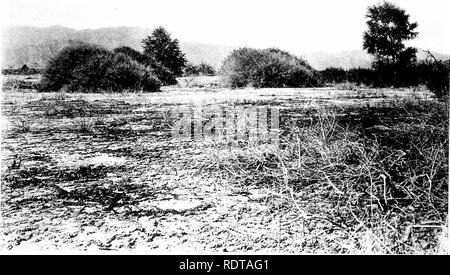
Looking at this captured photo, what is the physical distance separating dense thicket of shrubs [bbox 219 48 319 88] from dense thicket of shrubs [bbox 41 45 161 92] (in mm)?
1270

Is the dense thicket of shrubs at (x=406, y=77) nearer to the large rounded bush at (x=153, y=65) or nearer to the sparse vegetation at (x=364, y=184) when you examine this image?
the sparse vegetation at (x=364, y=184)

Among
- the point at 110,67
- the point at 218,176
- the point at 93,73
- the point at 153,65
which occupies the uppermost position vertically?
the point at 153,65

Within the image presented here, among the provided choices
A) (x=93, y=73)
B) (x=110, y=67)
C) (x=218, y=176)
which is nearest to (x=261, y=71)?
(x=110, y=67)

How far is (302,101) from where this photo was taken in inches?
175

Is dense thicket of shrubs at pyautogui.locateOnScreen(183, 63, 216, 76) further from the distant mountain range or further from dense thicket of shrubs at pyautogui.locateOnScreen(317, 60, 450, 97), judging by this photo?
dense thicket of shrubs at pyautogui.locateOnScreen(317, 60, 450, 97)

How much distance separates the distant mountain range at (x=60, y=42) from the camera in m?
2.58

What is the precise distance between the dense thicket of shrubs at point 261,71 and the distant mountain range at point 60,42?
27 centimetres

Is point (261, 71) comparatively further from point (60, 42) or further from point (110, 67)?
point (60, 42)

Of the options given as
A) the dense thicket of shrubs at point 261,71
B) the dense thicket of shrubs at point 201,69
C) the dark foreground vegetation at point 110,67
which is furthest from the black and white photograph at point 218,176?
the dense thicket of shrubs at point 201,69

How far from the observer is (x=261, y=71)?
653cm

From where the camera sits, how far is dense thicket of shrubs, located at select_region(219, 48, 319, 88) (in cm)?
644

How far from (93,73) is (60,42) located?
3.14 feet

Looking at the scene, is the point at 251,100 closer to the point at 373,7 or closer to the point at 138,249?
the point at 373,7
